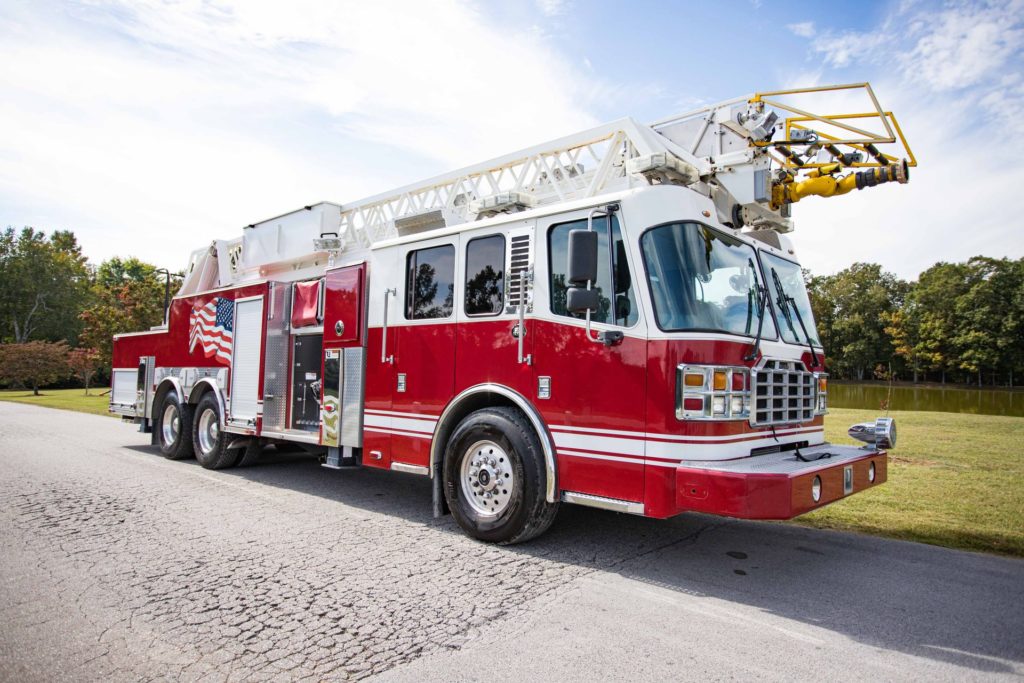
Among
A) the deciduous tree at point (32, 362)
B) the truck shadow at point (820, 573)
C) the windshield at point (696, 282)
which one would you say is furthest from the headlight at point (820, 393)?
the deciduous tree at point (32, 362)

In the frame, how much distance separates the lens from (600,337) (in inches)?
190

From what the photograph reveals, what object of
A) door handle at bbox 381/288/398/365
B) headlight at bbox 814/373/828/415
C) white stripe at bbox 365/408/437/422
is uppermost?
door handle at bbox 381/288/398/365

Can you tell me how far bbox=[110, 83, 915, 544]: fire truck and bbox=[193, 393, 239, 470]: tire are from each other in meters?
1.37

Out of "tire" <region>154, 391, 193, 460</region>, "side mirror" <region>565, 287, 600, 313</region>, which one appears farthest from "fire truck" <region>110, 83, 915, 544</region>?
"tire" <region>154, 391, 193, 460</region>

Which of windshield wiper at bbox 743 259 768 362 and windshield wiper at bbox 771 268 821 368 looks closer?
windshield wiper at bbox 743 259 768 362

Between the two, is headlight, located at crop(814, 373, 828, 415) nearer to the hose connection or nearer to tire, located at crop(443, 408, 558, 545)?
the hose connection

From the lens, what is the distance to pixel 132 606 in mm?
3889

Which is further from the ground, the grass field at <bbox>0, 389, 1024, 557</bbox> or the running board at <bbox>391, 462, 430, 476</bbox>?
the running board at <bbox>391, 462, 430, 476</bbox>

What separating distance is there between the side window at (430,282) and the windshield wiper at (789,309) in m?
2.94

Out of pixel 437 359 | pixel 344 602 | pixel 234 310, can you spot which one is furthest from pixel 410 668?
pixel 234 310

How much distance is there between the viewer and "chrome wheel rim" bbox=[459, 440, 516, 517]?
5305mm

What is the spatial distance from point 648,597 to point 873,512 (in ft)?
12.3

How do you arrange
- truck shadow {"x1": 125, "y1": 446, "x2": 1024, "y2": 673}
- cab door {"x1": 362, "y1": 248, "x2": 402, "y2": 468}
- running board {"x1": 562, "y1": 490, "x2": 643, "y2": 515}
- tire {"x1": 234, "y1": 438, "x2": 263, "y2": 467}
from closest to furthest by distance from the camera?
truck shadow {"x1": 125, "y1": 446, "x2": 1024, "y2": 673} < running board {"x1": 562, "y1": 490, "x2": 643, "y2": 515} < cab door {"x1": 362, "y1": 248, "x2": 402, "y2": 468} < tire {"x1": 234, "y1": 438, "x2": 263, "y2": 467}

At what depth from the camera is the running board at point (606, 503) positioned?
4.56 metres
